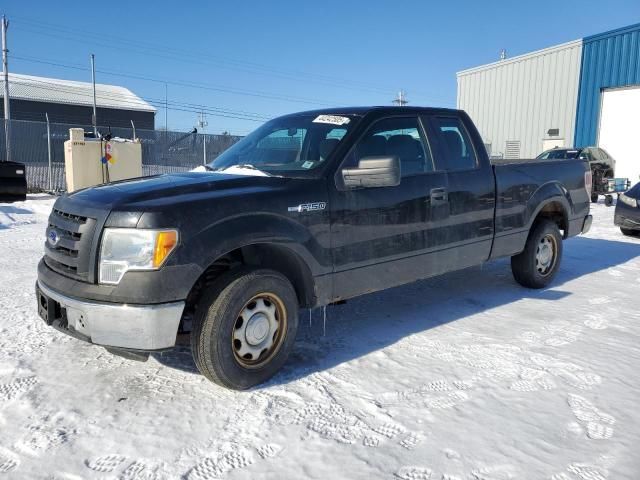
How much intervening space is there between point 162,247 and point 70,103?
43.2 m

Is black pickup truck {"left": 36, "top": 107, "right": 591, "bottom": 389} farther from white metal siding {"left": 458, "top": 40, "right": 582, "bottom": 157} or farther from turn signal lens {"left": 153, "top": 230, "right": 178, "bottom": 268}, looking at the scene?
white metal siding {"left": 458, "top": 40, "right": 582, "bottom": 157}

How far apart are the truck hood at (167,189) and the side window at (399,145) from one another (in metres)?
0.73

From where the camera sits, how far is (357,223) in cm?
379

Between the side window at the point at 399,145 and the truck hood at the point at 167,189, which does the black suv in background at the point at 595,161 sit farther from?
the truck hood at the point at 167,189

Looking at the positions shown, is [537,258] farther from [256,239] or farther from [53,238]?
[53,238]

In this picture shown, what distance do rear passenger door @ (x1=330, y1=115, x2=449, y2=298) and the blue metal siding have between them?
19.4 m

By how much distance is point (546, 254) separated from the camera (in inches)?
232

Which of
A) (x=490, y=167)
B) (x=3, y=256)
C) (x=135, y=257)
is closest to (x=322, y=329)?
(x=135, y=257)

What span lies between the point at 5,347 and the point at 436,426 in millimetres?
3088

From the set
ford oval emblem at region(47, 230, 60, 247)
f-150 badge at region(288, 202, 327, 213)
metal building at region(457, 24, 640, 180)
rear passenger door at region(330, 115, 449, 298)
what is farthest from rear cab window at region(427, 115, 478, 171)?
metal building at region(457, 24, 640, 180)

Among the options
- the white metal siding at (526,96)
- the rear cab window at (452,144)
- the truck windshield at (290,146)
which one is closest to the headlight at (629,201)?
the rear cab window at (452,144)

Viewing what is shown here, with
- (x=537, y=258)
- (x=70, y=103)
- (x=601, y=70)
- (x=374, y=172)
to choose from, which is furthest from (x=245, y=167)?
(x=70, y=103)

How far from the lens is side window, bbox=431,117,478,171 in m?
4.66

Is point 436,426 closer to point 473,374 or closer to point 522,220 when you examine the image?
point 473,374
